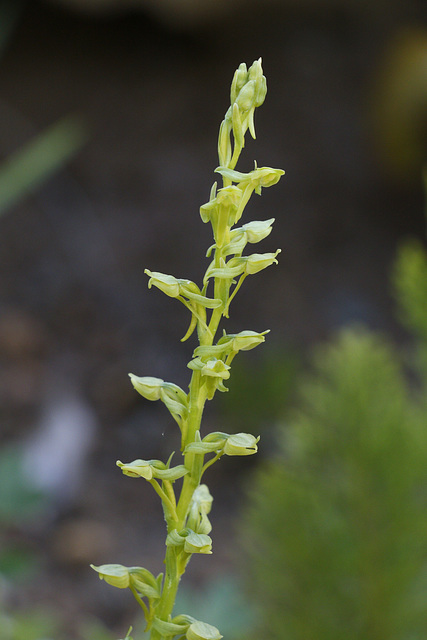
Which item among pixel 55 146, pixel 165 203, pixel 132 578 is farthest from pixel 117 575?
pixel 165 203

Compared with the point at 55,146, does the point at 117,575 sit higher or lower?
lower

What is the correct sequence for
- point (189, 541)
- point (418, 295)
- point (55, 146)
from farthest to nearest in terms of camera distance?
point (55, 146)
point (418, 295)
point (189, 541)

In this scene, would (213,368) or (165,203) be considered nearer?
(213,368)

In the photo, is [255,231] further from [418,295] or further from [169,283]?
[418,295]

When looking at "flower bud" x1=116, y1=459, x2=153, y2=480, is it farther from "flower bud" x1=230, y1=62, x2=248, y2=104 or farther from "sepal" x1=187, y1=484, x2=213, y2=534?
"flower bud" x1=230, y1=62, x2=248, y2=104

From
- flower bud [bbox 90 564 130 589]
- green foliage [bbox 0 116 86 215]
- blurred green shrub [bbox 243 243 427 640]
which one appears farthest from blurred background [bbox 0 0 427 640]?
flower bud [bbox 90 564 130 589]

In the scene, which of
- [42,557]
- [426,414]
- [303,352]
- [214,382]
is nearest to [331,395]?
[426,414]

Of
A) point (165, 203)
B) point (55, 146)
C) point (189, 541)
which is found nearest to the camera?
point (189, 541)
